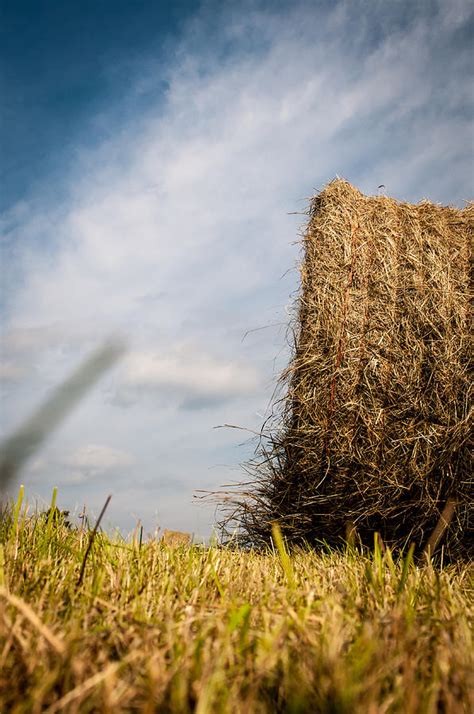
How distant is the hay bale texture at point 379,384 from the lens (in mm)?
3836

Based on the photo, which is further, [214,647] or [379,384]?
[379,384]

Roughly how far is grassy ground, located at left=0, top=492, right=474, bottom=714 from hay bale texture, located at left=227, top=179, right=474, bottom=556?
72.1 inches

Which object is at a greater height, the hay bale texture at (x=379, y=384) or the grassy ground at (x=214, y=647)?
the hay bale texture at (x=379, y=384)

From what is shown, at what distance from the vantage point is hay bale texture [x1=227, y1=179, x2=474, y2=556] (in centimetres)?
384

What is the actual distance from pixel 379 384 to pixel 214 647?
2.84 metres

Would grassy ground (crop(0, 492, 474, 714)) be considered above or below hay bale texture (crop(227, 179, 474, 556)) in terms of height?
below

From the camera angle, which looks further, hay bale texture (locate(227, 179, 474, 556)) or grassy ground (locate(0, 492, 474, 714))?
hay bale texture (locate(227, 179, 474, 556))

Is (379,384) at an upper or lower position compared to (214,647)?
upper

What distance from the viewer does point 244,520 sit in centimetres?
485

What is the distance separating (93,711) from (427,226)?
4.18 meters

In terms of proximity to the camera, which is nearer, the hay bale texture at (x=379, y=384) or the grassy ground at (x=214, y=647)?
the grassy ground at (x=214, y=647)

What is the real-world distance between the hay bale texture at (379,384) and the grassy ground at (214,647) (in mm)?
1831

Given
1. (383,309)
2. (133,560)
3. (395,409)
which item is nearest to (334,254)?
(383,309)

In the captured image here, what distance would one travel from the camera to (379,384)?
392 cm
